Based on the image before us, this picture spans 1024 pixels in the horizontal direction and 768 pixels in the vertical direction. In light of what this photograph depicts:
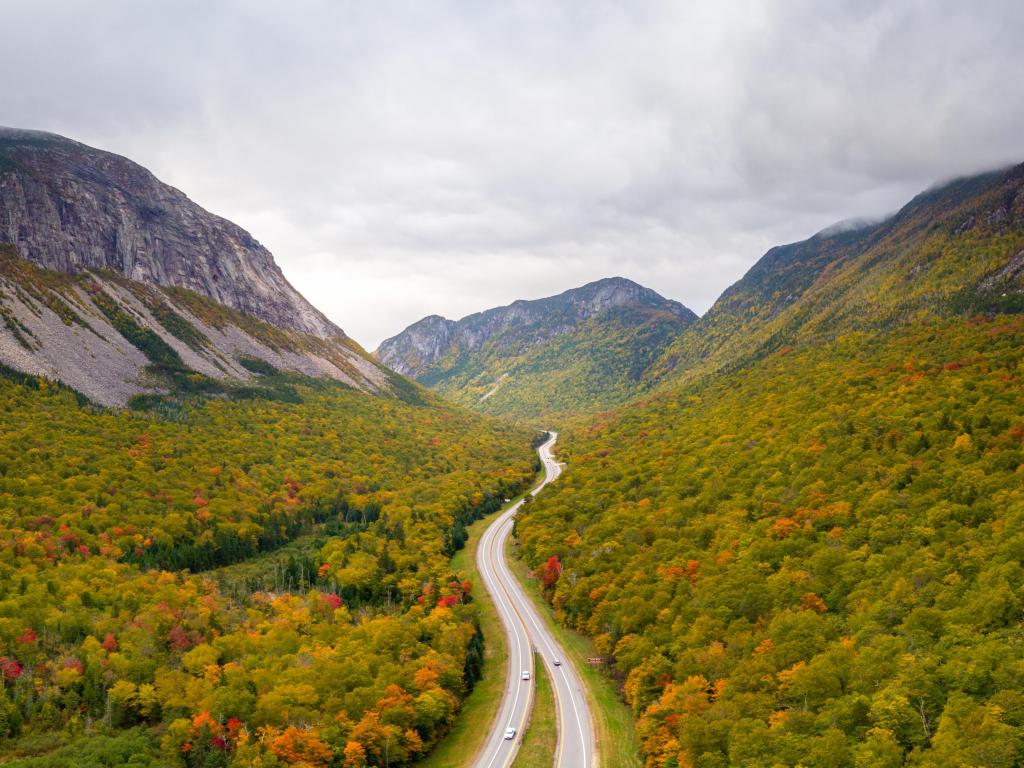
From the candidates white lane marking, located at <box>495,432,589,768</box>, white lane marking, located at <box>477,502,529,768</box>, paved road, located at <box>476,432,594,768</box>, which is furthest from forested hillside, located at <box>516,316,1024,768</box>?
white lane marking, located at <box>477,502,529,768</box>

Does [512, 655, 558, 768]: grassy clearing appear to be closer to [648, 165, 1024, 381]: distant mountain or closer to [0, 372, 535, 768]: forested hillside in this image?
[0, 372, 535, 768]: forested hillside

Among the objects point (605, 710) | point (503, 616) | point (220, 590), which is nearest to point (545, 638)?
point (503, 616)

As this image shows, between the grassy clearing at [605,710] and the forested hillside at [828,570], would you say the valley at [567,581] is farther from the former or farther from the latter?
the grassy clearing at [605,710]

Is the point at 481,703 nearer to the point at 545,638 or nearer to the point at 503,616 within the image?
the point at 545,638

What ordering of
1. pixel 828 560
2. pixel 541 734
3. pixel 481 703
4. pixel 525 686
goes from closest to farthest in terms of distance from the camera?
pixel 541 734 < pixel 828 560 < pixel 481 703 < pixel 525 686

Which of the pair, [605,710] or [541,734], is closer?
[541,734]

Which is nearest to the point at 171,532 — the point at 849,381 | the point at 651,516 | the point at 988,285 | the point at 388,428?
the point at 651,516
